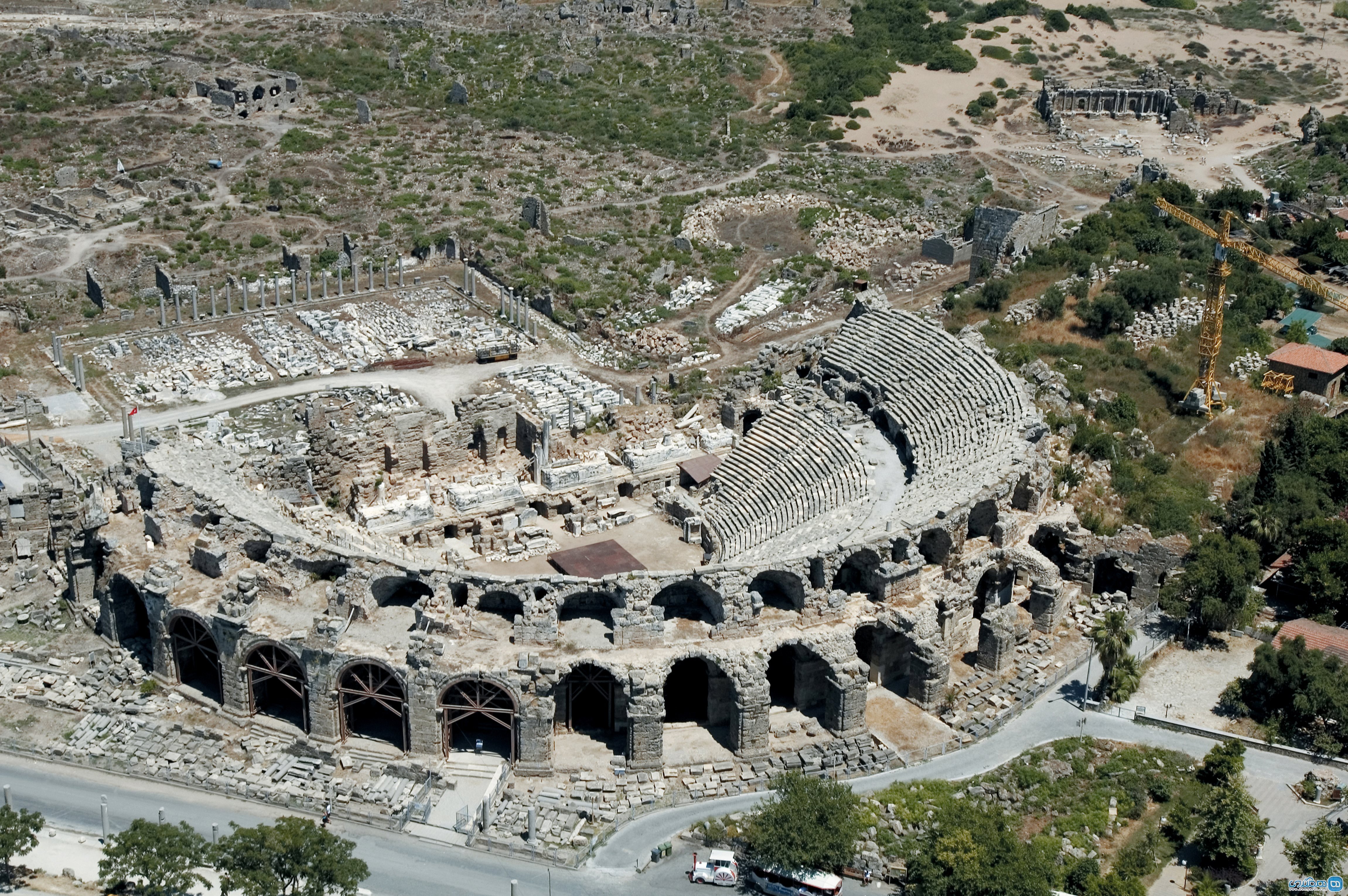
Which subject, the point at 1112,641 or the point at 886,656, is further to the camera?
the point at 886,656

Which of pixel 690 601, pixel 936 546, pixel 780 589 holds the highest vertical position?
pixel 690 601

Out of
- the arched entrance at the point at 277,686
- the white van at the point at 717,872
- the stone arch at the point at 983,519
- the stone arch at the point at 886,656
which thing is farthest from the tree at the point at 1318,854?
the arched entrance at the point at 277,686

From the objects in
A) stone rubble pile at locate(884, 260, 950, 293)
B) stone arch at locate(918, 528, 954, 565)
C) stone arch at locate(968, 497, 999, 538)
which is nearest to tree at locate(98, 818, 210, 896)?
stone arch at locate(918, 528, 954, 565)

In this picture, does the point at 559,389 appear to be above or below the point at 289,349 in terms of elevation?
below

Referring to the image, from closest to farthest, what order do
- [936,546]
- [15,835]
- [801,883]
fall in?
[15,835], [801,883], [936,546]

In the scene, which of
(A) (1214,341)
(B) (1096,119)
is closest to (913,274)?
(A) (1214,341)

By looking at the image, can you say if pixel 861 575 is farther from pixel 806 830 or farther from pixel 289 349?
pixel 289 349

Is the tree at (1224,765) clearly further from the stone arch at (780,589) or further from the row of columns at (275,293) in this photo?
the row of columns at (275,293)
